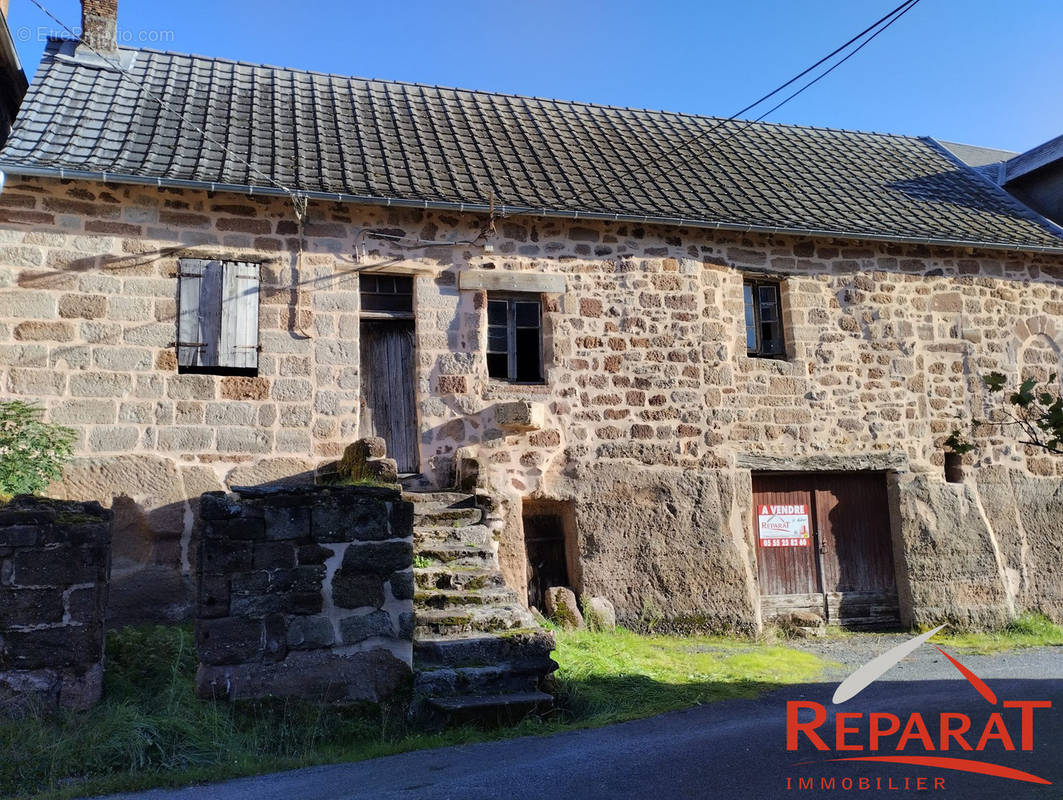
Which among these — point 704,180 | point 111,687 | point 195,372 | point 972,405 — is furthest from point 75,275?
point 972,405

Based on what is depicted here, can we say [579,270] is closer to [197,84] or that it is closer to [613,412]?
[613,412]

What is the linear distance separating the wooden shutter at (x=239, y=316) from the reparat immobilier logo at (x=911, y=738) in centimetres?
532

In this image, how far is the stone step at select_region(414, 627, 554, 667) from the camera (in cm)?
541

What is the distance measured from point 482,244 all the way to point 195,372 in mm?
2941

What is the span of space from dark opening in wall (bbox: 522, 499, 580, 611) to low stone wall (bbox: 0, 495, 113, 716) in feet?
14.7

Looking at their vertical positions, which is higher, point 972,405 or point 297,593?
point 972,405

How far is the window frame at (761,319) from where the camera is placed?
381 inches

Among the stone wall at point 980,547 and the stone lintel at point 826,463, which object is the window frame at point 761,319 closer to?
the stone lintel at point 826,463

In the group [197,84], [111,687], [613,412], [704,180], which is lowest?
[111,687]

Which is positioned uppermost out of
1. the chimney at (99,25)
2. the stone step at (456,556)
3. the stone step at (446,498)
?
the chimney at (99,25)

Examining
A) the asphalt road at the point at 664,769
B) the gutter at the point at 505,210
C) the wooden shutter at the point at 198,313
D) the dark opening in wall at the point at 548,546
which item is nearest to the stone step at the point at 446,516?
the dark opening in wall at the point at 548,546

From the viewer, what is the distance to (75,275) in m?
7.57

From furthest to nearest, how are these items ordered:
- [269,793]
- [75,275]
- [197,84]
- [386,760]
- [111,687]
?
[197,84]
[75,275]
[111,687]
[386,760]
[269,793]

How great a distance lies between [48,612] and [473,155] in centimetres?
653
